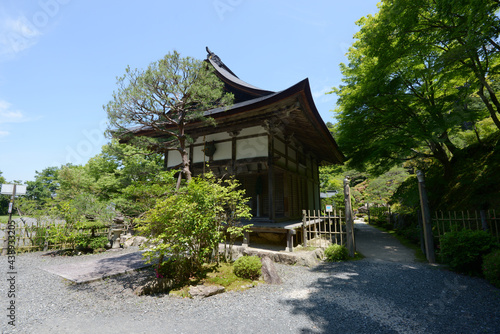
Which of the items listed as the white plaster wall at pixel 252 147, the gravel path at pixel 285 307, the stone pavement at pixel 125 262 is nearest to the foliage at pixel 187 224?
the gravel path at pixel 285 307

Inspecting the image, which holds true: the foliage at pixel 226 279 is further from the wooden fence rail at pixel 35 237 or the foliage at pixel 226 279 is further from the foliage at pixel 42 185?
the foliage at pixel 42 185

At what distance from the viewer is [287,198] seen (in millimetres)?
9922

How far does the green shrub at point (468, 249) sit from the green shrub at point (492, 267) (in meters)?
0.33

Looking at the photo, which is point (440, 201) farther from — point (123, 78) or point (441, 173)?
point (123, 78)

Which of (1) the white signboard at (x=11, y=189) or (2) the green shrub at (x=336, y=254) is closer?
(2) the green shrub at (x=336, y=254)

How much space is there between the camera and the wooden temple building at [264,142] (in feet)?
25.0

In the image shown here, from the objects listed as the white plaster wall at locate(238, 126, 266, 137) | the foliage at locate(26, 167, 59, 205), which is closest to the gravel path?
the white plaster wall at locate(238, 126, 266, 137)

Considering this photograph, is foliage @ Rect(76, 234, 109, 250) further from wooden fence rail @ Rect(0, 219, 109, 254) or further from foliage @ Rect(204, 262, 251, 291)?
foliage @ Rect(204, 262, 251, 291)

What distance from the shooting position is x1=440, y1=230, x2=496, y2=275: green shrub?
5254 millimetres

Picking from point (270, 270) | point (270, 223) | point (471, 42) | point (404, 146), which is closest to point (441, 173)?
point (404, 146)

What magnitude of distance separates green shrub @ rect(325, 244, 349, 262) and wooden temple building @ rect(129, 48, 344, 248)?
1.95 m

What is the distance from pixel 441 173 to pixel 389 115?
4.50m

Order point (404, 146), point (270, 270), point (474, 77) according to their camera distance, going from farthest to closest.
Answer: point (404, 146) → point (474, 77) → point (270, 270)

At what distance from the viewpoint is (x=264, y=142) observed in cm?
880
